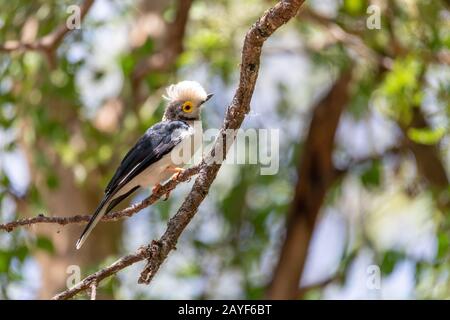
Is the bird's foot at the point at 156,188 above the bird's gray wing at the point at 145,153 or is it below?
below

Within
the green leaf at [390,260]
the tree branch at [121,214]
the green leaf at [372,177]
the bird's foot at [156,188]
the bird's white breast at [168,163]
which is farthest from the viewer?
the green leaf at [372,177]

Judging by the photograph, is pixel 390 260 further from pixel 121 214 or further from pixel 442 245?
pixel 121 214

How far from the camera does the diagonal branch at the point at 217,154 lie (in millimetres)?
3570

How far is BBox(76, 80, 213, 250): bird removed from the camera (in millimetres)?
4504

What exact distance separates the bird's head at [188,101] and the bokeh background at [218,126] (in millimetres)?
1837

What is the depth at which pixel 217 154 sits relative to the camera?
3.76 metres

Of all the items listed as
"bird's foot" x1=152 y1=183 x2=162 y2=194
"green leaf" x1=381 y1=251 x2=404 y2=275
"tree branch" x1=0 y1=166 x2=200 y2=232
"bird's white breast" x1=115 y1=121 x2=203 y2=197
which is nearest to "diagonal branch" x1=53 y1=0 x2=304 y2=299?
"tree branch" x1=0 y1=166 x2=200 y2=232

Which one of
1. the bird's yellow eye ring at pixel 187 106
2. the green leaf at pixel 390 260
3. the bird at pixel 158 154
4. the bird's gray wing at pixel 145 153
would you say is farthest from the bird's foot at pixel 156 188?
the green leaf at pixel 390 260

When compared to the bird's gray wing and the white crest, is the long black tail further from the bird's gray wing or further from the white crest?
the white crest

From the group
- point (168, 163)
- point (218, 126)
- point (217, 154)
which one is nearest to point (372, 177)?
point (218, 126)

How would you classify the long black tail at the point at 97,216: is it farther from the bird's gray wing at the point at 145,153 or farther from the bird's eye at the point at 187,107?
the bird's eye at the point at 187,107

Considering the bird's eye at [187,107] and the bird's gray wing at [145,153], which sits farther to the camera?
the bird's eye at [187,107]
